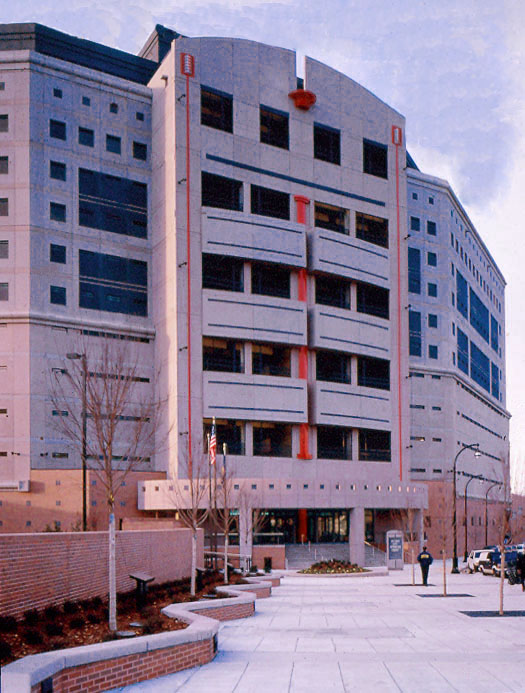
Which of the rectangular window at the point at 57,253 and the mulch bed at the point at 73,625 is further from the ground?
the rectangular window at the point at 57,253

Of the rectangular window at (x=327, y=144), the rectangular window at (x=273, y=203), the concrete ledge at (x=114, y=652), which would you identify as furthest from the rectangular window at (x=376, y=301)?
the concrete ledge at (x=114, y=652)

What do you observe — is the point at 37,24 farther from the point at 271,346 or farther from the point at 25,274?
the point at 271,346

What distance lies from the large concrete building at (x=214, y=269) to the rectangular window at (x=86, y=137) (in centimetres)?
16

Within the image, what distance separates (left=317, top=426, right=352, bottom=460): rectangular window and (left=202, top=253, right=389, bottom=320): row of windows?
10975mm

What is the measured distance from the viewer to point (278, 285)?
7006 cm

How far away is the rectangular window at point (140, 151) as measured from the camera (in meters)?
67.4

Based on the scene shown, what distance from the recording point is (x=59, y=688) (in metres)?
11.9

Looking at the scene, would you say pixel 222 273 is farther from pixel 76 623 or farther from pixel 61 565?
pixel 76 623

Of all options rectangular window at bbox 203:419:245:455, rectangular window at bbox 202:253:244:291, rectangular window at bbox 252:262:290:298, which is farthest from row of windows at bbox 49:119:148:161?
rectangular window at bbox 203:419:245:455

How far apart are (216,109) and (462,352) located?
45.4 metres

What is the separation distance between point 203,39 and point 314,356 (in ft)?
90.4

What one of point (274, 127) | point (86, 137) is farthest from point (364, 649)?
point (274, 127)

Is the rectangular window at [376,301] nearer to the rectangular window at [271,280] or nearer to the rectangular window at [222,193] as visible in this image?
the rectangular window at [271,280]

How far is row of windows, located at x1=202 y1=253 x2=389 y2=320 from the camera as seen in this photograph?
66625mm
